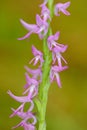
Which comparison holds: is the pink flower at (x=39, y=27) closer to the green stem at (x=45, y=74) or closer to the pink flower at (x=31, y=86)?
the green stem at (x=45, y=74)

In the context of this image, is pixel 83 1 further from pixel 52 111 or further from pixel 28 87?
pixel 28 87

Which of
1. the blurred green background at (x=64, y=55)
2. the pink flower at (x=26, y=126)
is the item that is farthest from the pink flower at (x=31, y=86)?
the blurred green background at (x=64, y=55)

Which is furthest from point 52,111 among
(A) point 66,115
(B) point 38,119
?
(B) point 38,119

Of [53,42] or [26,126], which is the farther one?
[26,126]

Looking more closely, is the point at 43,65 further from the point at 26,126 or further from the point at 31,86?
the point at 26,126

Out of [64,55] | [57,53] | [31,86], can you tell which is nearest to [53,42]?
[57,53]

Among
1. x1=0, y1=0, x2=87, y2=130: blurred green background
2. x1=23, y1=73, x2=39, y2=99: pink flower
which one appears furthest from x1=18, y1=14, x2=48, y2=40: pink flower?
Result: x1=0, y1=0, x2=87, y2=130: blurred green background

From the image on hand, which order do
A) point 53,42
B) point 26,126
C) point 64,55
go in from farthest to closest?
point 64,55 < point 26,126 < point 53,42
